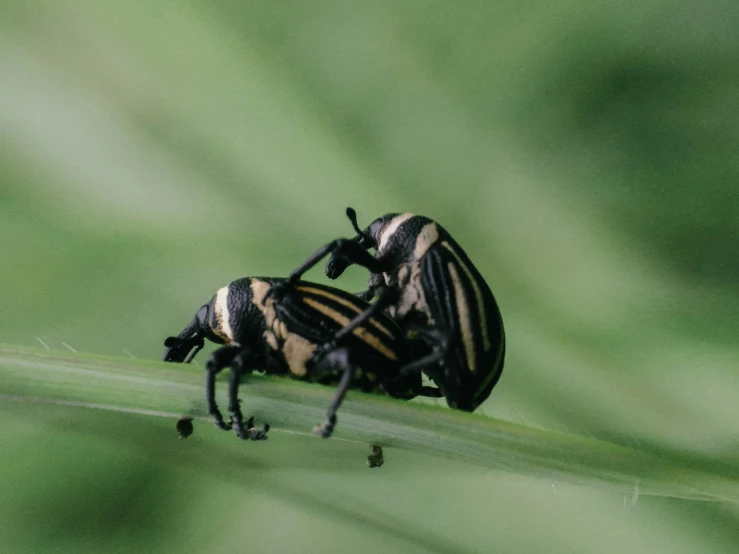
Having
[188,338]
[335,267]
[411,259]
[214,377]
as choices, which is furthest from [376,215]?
[214,377]

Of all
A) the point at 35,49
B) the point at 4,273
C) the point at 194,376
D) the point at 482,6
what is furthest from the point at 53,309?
the point at 482,6

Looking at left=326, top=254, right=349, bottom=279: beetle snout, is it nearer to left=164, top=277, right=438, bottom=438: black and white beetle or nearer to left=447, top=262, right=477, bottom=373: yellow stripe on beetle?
left=164, top=277, right=438, bottom=438: black and white beetle

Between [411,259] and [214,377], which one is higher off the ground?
[411,259]

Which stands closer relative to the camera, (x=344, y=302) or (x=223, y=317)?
(x=344, y=302)

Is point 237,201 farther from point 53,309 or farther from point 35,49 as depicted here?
point 35,49

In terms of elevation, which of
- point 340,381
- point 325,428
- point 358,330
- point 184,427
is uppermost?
point 358,330

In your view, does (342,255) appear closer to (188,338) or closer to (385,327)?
(385,327)

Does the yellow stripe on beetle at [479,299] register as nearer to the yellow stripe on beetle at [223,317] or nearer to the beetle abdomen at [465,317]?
the beetle abdomen at [465,317]
